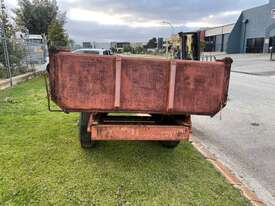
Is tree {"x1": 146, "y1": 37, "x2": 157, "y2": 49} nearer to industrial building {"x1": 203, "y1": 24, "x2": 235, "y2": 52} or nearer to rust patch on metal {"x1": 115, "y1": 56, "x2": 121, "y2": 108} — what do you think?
industrial building {"x1": 203, "y1": 24, "x2": 235, "y2": 52}

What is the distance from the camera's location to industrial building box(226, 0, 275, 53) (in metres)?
49.0

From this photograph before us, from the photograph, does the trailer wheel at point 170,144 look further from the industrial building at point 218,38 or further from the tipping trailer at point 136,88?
the industrial building at point 218,38

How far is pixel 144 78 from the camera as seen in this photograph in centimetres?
408

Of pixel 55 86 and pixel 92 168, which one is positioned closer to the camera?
pixel 55 86

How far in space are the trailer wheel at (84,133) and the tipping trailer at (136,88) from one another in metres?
0.58

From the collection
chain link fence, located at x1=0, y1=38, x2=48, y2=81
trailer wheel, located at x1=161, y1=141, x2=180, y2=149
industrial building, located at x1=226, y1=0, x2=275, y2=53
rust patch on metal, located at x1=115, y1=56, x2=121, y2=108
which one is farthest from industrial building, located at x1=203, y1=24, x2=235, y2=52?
rust patch on metal, located at x1=115, y1=56, x2=121, y2=108

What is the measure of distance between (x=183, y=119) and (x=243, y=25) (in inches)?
2288

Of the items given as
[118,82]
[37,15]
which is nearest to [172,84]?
[118,82]

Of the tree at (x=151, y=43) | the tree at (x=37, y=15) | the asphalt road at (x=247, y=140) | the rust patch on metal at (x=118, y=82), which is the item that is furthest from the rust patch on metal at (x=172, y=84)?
the tree at (x=151, y=43)

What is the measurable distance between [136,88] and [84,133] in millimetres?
1383

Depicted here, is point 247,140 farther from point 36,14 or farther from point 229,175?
point 36,14

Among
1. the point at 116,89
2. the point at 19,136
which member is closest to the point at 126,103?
the point at 116,89

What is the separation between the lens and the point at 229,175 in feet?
15.2

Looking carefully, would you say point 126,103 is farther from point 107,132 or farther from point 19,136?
point 19,136
